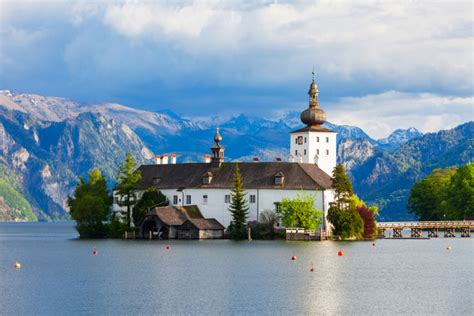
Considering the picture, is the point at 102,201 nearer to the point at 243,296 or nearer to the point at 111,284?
the point at 111,284

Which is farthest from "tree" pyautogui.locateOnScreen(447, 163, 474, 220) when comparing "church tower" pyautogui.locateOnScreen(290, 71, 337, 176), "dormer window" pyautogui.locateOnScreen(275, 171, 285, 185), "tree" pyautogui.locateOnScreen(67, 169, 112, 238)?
"tree" pyautogui.locateOnScreen(67, 169, 112, 238)

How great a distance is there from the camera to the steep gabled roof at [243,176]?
4936 inches

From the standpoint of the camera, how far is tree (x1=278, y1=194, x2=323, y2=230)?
393 feet

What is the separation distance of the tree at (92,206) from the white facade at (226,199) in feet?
27.9

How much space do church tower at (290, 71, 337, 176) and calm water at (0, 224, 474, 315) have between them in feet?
139

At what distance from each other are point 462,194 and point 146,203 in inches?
2502

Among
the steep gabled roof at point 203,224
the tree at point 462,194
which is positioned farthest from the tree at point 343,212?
the tree at point 462,194

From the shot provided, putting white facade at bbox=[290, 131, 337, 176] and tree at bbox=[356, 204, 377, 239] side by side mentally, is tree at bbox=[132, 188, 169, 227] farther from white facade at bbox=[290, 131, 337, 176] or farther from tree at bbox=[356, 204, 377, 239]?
white facade at bbox=[290, 131, 337, 176]

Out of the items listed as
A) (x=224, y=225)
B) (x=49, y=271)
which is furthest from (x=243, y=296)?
(x=224, y=225)

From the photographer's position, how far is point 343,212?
119312 mm

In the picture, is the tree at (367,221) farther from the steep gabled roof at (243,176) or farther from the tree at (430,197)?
the tree at (430,197)

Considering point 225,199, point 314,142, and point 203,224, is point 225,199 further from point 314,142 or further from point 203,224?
point 314,142

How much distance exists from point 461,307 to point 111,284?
2368 cm

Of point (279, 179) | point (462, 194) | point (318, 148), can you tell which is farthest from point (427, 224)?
point (279, 179)
